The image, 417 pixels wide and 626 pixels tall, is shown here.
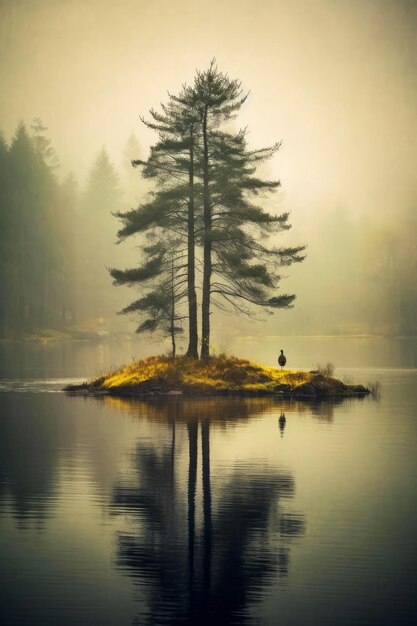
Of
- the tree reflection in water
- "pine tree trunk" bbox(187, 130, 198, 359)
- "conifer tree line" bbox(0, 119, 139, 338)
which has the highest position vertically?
"conifer tree line" bbox(0, 119, 139, 338)

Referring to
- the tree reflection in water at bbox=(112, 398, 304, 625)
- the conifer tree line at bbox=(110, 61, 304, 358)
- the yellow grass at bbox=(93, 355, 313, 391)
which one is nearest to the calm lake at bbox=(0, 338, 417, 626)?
the tree reflection in water at bbox=(112, 398, 304, 625)

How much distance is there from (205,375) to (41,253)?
72087mm

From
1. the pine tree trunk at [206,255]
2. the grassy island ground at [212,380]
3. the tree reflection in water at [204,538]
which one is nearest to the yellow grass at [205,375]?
the grassy island ground at [212,380]

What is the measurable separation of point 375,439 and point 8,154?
89.9 metres

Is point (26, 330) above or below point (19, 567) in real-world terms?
above

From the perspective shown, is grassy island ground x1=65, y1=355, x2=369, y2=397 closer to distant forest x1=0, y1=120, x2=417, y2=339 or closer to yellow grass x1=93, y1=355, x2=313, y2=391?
yellow grass x1=93, y1=355, x2=313, y2=391

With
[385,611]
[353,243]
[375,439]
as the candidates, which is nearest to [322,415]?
[375,439]

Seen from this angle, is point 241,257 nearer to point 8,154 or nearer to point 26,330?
point 26,330

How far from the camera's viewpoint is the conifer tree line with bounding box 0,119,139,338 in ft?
336

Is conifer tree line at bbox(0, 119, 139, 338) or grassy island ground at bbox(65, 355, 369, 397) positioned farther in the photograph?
conifer tree line at bbox(0, 119, 139, 338)

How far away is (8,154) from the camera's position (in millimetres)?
107312

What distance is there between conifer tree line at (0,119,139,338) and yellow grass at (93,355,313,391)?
62067mm

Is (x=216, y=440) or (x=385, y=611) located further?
(x=216, y=440)

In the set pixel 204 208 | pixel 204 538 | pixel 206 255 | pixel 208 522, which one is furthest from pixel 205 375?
pixel 204 538
